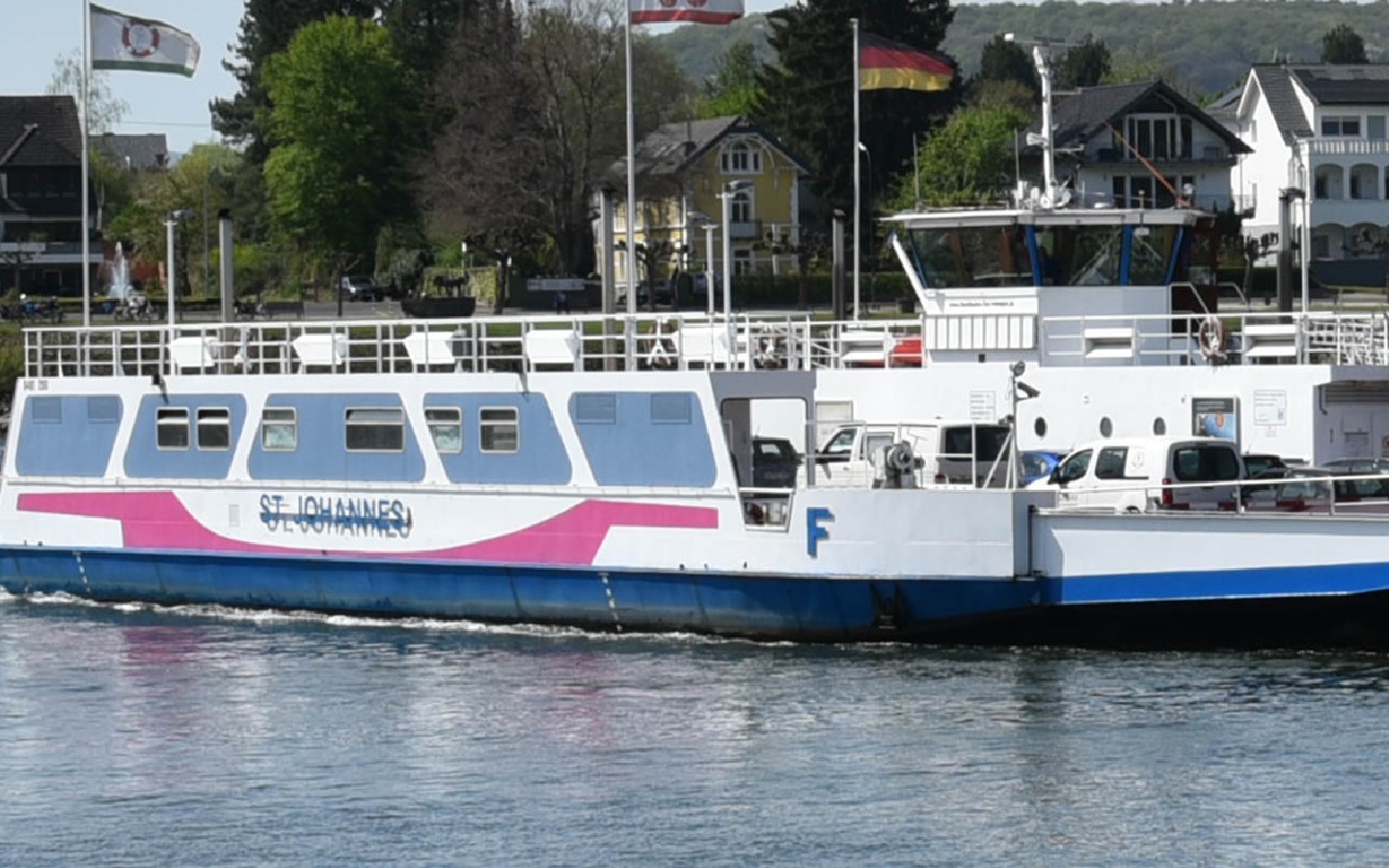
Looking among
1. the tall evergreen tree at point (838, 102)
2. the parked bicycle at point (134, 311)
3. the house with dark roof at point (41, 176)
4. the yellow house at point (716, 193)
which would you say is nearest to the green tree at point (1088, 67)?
the tall evergreen tree at point (838, 102)

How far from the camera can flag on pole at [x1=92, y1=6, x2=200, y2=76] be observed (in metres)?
38.7

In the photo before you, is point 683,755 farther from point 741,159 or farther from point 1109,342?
point 741,159

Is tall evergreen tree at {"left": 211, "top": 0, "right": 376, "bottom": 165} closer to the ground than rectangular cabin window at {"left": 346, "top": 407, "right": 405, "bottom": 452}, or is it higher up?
higher up

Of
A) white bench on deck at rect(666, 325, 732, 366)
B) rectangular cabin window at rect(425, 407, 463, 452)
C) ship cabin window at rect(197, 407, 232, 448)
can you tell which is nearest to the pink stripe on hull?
ship cabin window at rect(197, 407, 232, 448)

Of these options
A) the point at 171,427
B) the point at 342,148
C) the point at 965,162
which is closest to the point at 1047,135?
the point at 171,427

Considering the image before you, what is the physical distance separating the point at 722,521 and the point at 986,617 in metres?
3.19

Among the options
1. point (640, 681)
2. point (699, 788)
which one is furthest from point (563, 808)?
point (640, 681)

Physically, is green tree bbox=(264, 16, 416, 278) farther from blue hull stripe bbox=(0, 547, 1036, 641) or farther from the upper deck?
blue hull stripe bbox=(0, 547, 1036, 641)

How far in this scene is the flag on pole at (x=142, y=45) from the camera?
3872 cm

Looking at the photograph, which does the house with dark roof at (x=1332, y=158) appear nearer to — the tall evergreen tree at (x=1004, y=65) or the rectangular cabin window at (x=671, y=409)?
the tall evergreen tree at (x=1004, y=65)

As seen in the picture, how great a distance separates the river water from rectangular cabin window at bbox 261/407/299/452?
118 inches

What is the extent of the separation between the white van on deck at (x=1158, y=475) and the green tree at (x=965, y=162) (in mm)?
66584

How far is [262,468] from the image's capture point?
1250 inches

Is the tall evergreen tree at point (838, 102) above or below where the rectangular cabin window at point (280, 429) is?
above
